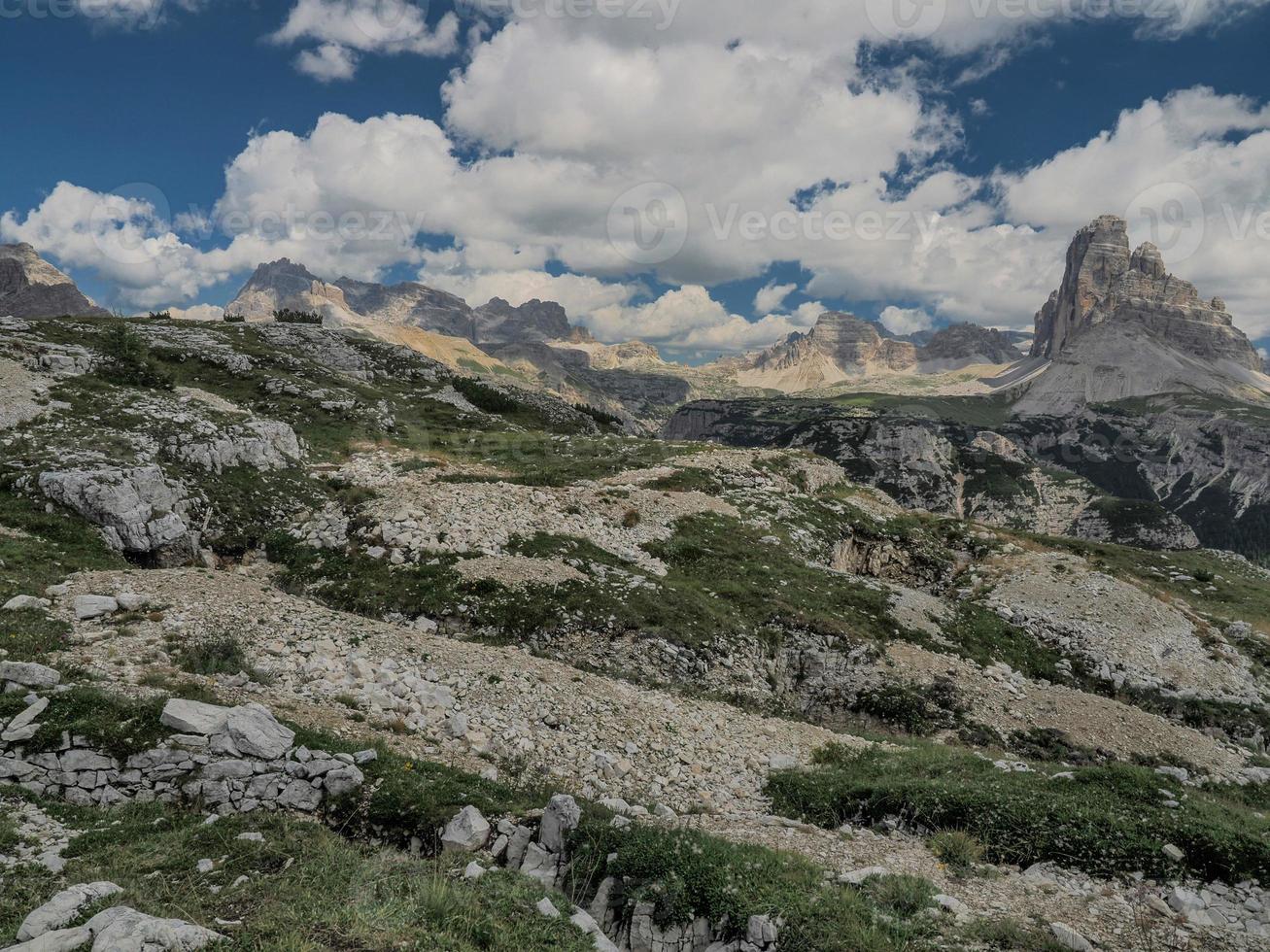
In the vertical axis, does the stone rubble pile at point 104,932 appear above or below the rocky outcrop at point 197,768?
above

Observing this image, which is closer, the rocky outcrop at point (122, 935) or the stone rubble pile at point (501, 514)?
the rocky outcrop at point (122, 935)

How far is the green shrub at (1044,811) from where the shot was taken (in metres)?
13.3

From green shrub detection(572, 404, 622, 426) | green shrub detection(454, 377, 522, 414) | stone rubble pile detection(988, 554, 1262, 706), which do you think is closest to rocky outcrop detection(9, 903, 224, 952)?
stone rubble pile detection(988, 554, 1262, 706)

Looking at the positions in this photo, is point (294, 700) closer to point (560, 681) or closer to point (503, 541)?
point (560, 681)

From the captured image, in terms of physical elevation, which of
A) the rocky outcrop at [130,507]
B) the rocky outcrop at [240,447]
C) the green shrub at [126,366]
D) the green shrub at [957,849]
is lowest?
the green shrub at [957,849]

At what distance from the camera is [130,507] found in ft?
89.4

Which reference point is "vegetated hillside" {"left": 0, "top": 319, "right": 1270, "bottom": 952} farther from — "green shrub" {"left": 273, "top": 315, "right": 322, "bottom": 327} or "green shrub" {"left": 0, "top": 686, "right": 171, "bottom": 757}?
"green shrub" {"left": 273, "top": 315, "right": 322, "bottom": 327}

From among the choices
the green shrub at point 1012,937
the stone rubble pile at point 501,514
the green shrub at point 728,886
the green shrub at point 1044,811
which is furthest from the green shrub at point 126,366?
the green shrub at point 1012,937

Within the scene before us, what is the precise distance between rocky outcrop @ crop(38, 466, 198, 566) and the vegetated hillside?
192 millimetres

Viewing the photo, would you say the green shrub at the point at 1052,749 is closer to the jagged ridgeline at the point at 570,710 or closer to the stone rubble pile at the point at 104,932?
the jagged ridgeline at the point at 570,710

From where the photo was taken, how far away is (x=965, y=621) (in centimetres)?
3189

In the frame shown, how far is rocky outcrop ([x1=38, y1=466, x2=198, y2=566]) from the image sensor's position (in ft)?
85.6

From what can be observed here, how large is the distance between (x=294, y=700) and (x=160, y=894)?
25.9 feet

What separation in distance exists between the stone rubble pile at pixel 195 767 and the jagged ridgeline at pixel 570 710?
2.9 inches
